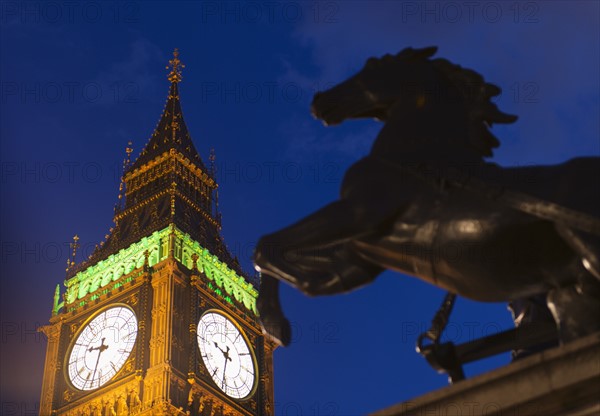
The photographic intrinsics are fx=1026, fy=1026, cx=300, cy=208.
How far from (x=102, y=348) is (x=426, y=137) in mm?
37450

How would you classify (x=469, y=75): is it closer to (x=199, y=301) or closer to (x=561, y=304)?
(x=561, y=304)

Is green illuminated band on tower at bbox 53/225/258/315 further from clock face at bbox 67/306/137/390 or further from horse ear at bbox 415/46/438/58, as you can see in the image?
horse ear at bbox 415/46/438/58

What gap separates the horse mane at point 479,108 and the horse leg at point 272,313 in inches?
64.0

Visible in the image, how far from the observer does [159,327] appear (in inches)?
1610

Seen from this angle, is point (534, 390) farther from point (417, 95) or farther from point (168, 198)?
point (168, 198)

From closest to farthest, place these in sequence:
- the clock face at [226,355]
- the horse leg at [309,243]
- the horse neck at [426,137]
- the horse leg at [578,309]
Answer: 1. the horse leg at [578,309]
2. the horse leg at [309,243]
3. the horse neck at [426,137]
4. the clock face at [226,355]

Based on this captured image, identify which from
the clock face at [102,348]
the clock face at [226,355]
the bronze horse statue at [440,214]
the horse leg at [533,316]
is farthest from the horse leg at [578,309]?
the clock face at [102,348]

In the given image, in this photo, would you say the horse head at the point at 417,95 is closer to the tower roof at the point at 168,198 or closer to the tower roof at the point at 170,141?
the tower roof at the point at 168,198

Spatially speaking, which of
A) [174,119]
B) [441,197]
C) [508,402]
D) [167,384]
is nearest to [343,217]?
[441,197]

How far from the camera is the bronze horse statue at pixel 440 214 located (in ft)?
19.1

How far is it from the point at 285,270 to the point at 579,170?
197 centimetres

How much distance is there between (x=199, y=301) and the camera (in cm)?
4284

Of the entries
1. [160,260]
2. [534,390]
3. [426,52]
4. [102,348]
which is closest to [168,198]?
[160,260]

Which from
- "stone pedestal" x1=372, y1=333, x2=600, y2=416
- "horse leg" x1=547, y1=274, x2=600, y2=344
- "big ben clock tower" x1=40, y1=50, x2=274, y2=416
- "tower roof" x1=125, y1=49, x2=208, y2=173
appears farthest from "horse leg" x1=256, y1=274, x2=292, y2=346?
"tower roof" x1=125, y1=49, x2=208, y2=173
